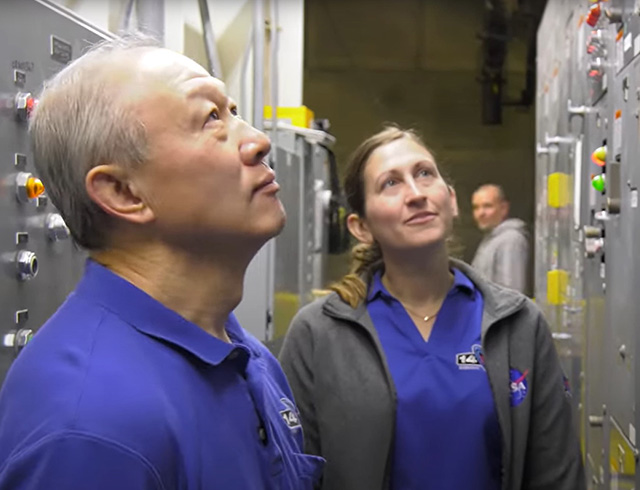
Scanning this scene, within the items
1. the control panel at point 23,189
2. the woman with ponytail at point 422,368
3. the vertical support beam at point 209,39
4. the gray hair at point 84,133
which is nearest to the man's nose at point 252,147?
the gray hair at point 84,133

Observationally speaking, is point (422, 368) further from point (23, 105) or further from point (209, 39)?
point (209, 39)

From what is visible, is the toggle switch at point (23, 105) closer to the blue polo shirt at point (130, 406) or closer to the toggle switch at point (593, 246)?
the blue polo shirt at point (130, 406)

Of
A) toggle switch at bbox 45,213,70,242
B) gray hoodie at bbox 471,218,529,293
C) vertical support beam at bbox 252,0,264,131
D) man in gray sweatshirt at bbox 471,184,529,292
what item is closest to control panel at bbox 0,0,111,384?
toggle switch at bbox 45,213,70,242

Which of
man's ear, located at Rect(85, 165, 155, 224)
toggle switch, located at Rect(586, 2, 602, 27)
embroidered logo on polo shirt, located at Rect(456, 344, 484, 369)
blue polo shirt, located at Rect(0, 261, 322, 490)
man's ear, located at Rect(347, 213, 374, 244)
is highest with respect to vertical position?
toggle switch, located at Rect(586, 2, 602, 27)

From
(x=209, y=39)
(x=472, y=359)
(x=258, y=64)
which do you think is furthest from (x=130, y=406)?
(x=209, y=39)

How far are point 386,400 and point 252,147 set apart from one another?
31.6 inches

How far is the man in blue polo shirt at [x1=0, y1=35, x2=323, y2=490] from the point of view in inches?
33.9

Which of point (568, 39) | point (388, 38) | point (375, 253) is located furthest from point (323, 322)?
point (388, 38)

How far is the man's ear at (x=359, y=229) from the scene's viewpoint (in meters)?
1.97

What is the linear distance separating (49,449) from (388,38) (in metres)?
9.35

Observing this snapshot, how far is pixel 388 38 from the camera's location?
9688 millimetres

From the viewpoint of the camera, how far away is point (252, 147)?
1.04 meters

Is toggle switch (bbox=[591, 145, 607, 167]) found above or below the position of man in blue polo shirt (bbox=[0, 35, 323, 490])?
above

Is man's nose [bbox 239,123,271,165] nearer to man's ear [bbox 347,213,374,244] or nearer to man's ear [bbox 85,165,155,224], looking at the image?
man's ear [bbox 85,165,155,224]
